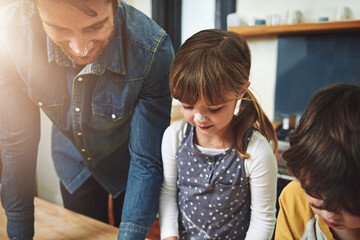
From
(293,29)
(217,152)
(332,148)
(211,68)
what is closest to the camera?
(332,148)

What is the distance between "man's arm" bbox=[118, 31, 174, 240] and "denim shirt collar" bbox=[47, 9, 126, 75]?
85 mm

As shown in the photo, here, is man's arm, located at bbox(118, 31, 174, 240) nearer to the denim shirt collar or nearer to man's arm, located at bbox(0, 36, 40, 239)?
the denim shirt collar

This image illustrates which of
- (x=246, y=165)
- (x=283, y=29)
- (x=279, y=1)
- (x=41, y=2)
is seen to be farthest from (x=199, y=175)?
(x=279, y=1)

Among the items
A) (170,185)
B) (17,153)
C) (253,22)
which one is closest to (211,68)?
(170,185)

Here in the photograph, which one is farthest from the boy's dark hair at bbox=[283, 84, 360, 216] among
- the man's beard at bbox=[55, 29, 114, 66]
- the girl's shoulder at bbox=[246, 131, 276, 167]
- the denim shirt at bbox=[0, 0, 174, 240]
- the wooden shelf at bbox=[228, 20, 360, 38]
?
the wooden shelf at bbox=[228, 20, 360, 38]

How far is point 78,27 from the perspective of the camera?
1.94ft

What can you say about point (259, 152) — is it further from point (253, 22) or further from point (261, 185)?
point (253, 22)

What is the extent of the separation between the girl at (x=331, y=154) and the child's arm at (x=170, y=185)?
0.97ft

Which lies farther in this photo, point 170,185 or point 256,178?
point 170,185

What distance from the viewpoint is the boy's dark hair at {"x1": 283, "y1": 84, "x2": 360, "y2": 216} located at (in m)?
0.43

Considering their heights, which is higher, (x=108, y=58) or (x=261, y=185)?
(x=108, y=58)

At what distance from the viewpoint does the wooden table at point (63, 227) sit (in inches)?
29.5

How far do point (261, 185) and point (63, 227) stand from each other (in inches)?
21.8

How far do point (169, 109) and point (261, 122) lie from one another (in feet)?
0.80
